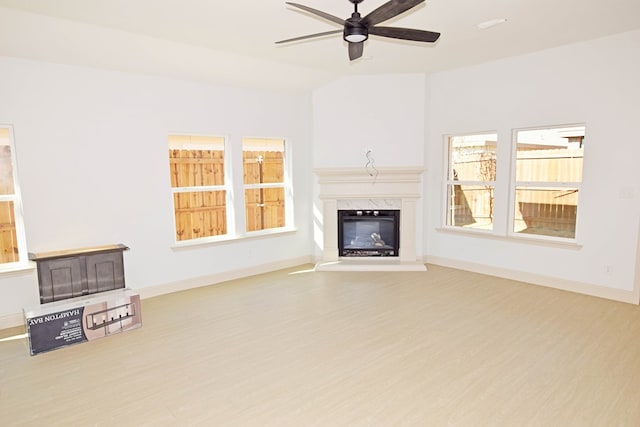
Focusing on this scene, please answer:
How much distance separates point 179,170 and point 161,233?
2.85 feet

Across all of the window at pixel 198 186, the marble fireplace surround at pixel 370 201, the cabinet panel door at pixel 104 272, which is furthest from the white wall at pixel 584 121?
the cabinet panel door at pixel 104 272

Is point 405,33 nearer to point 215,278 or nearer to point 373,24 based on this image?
point 373,24

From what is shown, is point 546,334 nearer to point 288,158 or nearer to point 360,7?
point 360,7

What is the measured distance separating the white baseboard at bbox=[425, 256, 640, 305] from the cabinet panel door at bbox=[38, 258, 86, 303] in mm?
4810

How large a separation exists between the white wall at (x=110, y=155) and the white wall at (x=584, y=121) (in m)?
3.19

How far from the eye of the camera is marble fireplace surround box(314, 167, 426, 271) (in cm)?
589

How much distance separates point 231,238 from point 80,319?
88.9 inches

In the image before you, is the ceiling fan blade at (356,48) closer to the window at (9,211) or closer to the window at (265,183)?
the window at (265,183)

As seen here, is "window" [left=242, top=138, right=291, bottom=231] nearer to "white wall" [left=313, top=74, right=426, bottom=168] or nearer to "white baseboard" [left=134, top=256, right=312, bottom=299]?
"white baseboard" [left=134, top=256, right=312, bottom=299]

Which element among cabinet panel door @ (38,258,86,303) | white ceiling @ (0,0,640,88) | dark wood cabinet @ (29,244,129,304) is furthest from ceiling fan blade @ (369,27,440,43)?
cabinet panel door @ (38,258,86,303)

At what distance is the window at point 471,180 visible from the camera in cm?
557

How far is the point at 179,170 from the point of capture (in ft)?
16.8

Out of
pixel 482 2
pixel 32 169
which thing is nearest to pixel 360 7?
pixel 482 2

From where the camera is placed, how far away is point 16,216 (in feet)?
13.1
